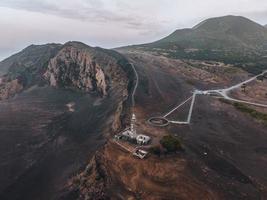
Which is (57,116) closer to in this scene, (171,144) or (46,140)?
(46,140)

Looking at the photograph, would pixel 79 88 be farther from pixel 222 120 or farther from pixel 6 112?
pixel 222 120

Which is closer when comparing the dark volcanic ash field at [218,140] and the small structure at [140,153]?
the dark volcanic ash field at [218,140]

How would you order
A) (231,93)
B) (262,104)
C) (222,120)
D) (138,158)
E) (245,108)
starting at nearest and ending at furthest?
(138,158) < (222,120) < (245,108) < (262,104) < (231,93)

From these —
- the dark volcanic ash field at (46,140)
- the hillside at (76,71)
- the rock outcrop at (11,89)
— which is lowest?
the rock outcrop at (11,89)

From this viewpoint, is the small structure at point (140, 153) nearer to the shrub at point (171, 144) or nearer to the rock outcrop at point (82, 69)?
the shrub at point (171, 144)

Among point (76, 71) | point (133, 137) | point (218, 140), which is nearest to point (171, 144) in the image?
point (133, 137)

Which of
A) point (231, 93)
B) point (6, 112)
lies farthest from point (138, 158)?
point (6, 112)

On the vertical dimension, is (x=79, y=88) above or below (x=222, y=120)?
below

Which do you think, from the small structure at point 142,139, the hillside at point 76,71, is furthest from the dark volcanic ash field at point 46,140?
the small structure at point 142,139
